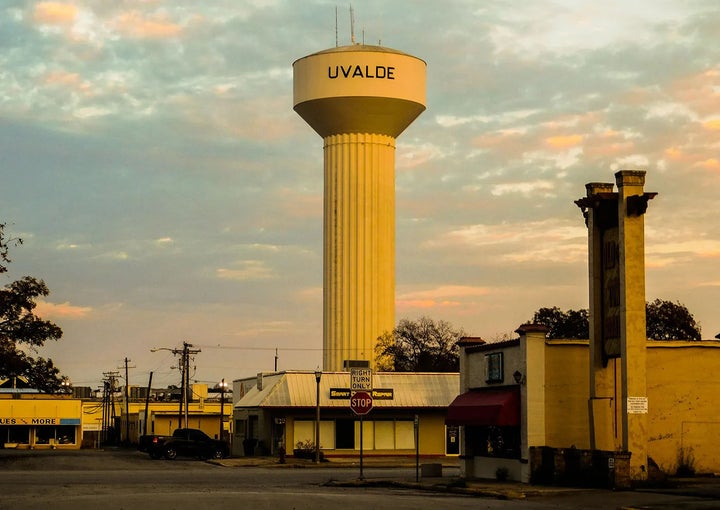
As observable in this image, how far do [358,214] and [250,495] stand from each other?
64.1m

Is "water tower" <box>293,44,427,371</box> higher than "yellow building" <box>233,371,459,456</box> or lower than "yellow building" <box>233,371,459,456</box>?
higher

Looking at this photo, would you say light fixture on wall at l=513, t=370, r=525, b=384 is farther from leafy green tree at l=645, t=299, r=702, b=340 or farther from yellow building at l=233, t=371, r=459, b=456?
leafy green tree at l=645, t=299, r=702, b=340

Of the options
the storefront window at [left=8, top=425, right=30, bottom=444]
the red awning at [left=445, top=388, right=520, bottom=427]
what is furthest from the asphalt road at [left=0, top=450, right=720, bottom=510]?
the storefront window at [left=8, top=425, right=30, bottom=444]

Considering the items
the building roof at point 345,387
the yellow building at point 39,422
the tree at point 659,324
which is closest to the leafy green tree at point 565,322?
the tree at point 659,324

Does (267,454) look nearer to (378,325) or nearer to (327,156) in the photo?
(378,325)

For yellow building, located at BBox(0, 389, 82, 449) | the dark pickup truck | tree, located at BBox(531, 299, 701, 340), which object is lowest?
the dark pickup truck

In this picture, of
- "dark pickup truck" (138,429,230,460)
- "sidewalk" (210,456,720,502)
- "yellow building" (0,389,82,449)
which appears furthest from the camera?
"yellow building" (0,389,82,449)

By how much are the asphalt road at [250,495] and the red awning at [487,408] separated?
10.6ft

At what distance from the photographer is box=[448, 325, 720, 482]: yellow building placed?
41.7 m

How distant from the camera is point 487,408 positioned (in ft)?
144

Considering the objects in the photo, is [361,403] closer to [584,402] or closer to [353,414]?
[584,402]

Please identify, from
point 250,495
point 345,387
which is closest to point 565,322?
point 345,387

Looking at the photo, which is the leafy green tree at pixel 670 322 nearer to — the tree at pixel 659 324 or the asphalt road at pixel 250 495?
the tree at pixel 659 324

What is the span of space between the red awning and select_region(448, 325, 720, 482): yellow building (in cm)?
4
